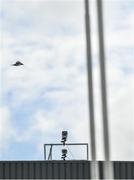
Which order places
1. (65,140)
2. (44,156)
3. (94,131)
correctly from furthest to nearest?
1. (65,140)
2. (44,156)
3. (94,131)

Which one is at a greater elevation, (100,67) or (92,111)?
(100,67)

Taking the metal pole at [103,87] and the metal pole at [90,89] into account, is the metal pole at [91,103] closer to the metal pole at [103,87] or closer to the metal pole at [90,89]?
the metal pole at [90,89]

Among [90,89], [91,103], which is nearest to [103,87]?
[90,89]

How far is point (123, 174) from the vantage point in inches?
523

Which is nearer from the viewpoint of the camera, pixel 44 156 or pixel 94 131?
pixel 94 131

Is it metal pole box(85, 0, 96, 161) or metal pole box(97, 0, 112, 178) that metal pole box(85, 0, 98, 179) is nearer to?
metal pole box(85, 0, 96, 161)

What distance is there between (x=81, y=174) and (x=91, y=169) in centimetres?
25

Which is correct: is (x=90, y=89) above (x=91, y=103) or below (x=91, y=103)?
above

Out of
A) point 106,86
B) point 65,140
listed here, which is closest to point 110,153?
point 106,86

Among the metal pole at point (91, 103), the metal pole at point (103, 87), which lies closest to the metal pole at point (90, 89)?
the metal pole at point (91, 103)

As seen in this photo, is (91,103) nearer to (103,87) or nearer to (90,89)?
(90,89)

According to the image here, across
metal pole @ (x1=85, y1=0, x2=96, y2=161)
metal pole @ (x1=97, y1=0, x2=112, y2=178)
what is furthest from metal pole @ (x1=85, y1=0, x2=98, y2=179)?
metal pole @ (x1=97, y1=0, x2=112, y2=178)

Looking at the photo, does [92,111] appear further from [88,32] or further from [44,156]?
[44,156]

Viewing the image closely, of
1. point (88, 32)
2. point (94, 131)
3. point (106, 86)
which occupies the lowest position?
point (94, 131)
